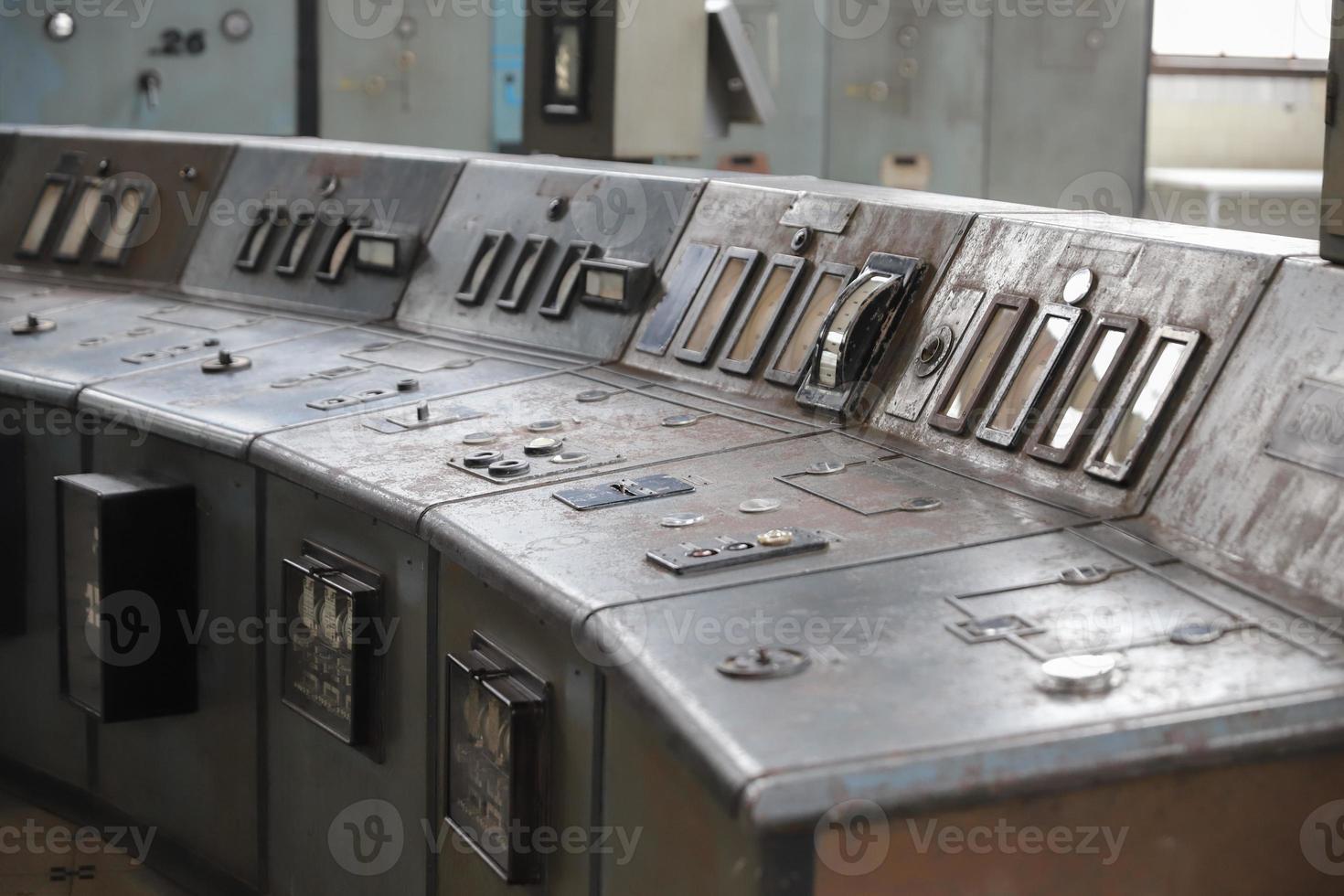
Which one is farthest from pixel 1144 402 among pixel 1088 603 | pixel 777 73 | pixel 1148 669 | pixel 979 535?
pixel 777 73

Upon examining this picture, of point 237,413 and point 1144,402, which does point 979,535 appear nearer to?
point 1144,402

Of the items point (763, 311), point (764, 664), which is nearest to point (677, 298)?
point (763, 311)

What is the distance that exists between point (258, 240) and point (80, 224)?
70 cm

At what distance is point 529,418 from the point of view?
2.69m

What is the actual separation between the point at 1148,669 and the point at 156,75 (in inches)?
227

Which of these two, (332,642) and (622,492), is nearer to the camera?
(622,492)

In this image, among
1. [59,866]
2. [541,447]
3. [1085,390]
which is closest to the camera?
[1085,390]

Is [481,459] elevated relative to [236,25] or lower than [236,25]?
lower

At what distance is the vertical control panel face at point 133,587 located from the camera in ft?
9.49

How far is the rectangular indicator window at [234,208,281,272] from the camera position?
3.90 m

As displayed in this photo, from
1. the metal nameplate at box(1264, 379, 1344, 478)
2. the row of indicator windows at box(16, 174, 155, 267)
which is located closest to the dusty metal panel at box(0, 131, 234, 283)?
the row of indicator windows at box(16, 174, 155, 267)

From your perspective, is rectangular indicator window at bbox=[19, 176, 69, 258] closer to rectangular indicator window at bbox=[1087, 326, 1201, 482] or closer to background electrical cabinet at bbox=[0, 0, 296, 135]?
background electrical cabinet at bbox=[0, 0, 296, 135]

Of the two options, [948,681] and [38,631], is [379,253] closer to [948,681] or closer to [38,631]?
[38,631]

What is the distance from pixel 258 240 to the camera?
12.9 ft
